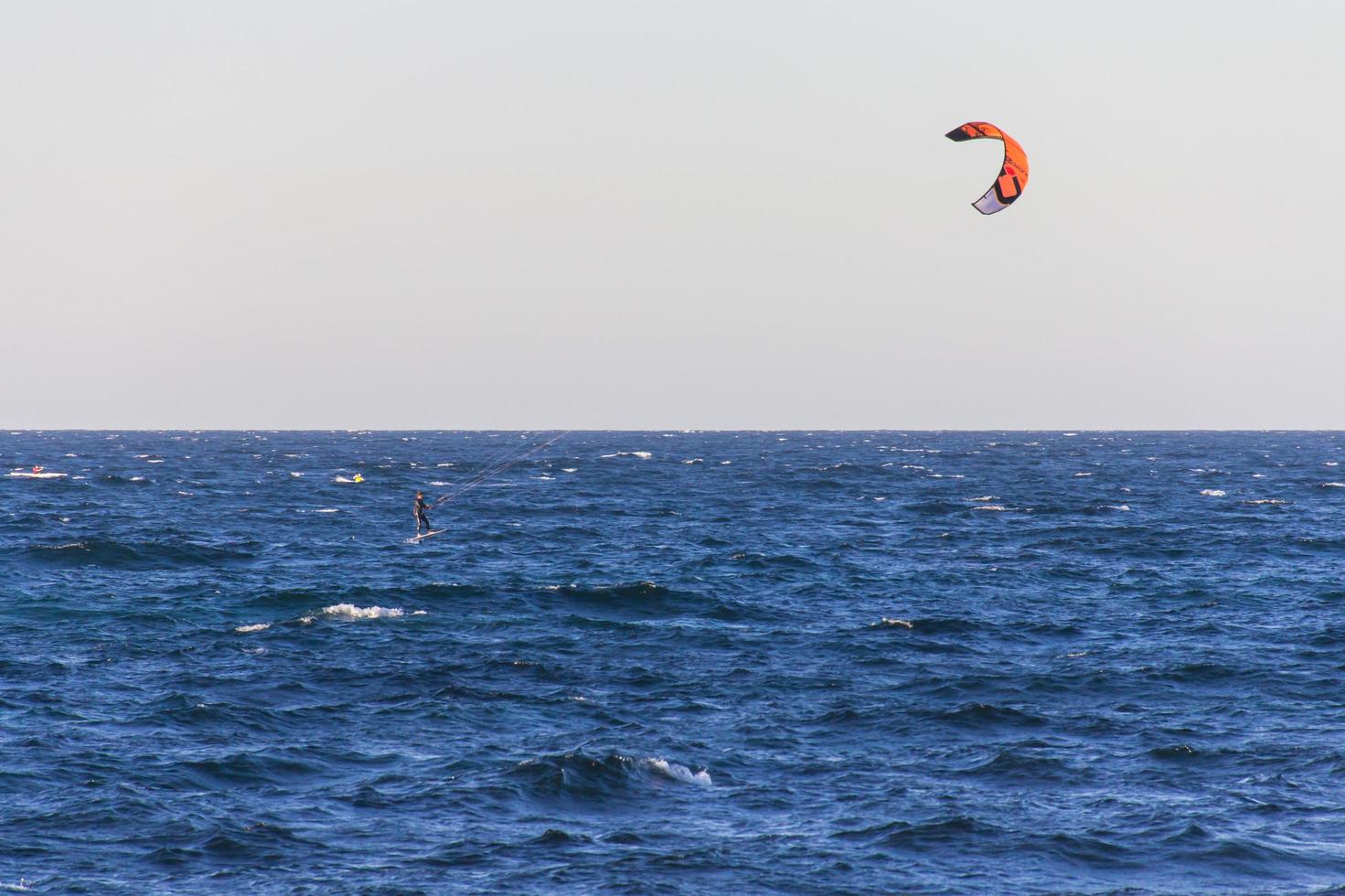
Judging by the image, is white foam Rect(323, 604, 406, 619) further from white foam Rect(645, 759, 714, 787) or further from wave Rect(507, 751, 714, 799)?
white foam Rect(645, 759, 714, 787)

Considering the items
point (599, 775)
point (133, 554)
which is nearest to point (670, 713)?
point (599, 775)

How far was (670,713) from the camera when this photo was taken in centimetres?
3069

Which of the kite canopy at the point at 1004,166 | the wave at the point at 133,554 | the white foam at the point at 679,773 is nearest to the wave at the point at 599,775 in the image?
the white foam at the point at 679,773

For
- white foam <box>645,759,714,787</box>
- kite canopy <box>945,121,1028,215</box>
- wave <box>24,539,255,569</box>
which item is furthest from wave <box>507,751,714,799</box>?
A: wave <box>24,539,255,569</box>

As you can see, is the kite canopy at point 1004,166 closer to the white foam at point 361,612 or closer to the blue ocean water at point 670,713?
the blue ocean water at point 670,713

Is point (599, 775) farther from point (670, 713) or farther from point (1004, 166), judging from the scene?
point (1004, 166)

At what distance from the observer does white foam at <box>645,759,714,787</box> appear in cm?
2547

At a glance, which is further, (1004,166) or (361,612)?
(361,612)

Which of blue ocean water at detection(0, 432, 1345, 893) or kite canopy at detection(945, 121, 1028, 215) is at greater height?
kite canopy at detection(945, 121, 1028, 215)

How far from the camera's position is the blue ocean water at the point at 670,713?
850 inches

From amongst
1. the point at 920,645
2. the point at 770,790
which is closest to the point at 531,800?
the point at 770,790

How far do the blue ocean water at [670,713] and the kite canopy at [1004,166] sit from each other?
1272 cm

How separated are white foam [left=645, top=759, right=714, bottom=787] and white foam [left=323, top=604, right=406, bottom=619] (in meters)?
19.2

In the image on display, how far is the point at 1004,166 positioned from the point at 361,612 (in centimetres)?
2504
